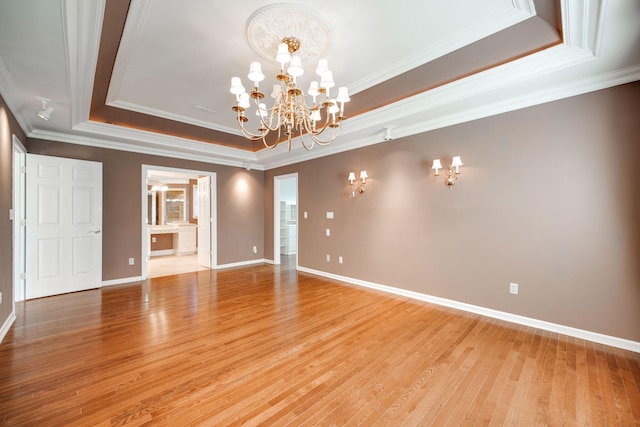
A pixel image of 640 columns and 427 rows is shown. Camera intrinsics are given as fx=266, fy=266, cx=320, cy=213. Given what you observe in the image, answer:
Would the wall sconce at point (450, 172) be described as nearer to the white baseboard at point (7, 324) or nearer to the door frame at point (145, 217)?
the door frame at point (145, 217)

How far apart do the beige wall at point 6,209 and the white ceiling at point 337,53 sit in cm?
30

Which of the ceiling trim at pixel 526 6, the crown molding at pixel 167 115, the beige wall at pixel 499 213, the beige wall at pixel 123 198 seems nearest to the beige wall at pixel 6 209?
the beige wall at pixel 499 213

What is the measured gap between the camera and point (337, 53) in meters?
2.76

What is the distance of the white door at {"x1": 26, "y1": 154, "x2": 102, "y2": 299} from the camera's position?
401cm

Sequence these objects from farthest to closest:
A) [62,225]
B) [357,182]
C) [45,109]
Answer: [357,182], [62,225], [45,109]

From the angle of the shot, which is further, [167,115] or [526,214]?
[167,115]

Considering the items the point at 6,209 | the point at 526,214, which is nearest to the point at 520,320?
the point at 526,214

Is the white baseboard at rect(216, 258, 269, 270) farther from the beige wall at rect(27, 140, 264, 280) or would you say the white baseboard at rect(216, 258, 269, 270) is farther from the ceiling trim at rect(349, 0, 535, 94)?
the ceiling trim at rect(349, 0, 535, 94)

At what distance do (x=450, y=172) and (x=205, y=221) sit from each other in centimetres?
536

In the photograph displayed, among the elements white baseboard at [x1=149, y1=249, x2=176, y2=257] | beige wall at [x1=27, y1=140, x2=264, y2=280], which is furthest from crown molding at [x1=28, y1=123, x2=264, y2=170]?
white baseboard at [x1=149, y1=249, x2=176, y2=257]

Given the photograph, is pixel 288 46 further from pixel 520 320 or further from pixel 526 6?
pixel 520 320

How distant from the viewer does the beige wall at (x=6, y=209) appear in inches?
110

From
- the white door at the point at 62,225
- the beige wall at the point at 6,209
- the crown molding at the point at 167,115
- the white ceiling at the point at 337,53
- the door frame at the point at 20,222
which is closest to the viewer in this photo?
the white ceiling at the point at 337,53

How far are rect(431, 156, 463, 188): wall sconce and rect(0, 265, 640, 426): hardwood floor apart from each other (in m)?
1.76
